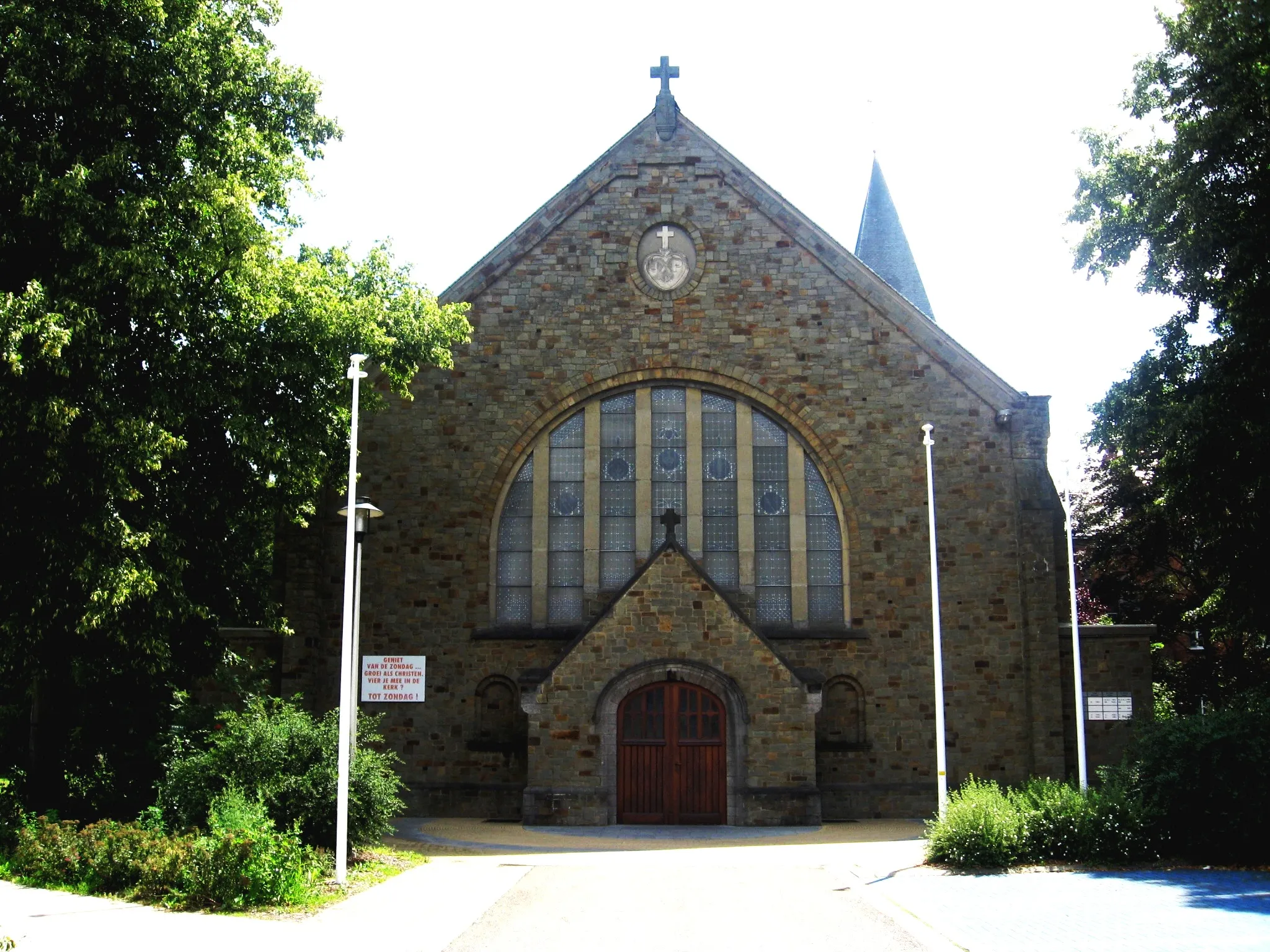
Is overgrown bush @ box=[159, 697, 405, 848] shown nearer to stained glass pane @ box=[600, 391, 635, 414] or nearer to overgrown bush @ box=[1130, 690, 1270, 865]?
stained glass pane @ box=[600, 391, 635, 414]

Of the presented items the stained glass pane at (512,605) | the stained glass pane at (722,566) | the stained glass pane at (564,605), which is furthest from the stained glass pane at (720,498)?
the stained glass pane at (512,605)

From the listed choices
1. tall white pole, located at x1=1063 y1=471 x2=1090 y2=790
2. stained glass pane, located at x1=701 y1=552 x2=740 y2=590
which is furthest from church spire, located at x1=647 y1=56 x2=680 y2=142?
tall white pole, located at x1=1063 y1=471 x2=1090 y2=790

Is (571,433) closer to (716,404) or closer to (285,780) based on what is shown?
(716,404)

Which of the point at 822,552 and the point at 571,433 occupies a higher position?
the point at 571,433

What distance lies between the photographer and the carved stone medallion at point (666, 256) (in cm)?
2555

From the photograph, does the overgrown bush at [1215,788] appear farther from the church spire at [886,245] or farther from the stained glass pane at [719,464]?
the church spire at [886,245]

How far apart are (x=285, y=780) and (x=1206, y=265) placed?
1725cm

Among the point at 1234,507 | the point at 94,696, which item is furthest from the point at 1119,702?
the point at 94,696

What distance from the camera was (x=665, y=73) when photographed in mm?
26438

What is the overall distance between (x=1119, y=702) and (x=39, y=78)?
2137 centimetres

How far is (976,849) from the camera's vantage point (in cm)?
1580

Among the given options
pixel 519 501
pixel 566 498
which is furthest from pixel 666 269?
pixel 519 501

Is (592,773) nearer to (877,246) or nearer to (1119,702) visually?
(1119,702)

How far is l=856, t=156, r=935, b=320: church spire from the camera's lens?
37.3 meters
